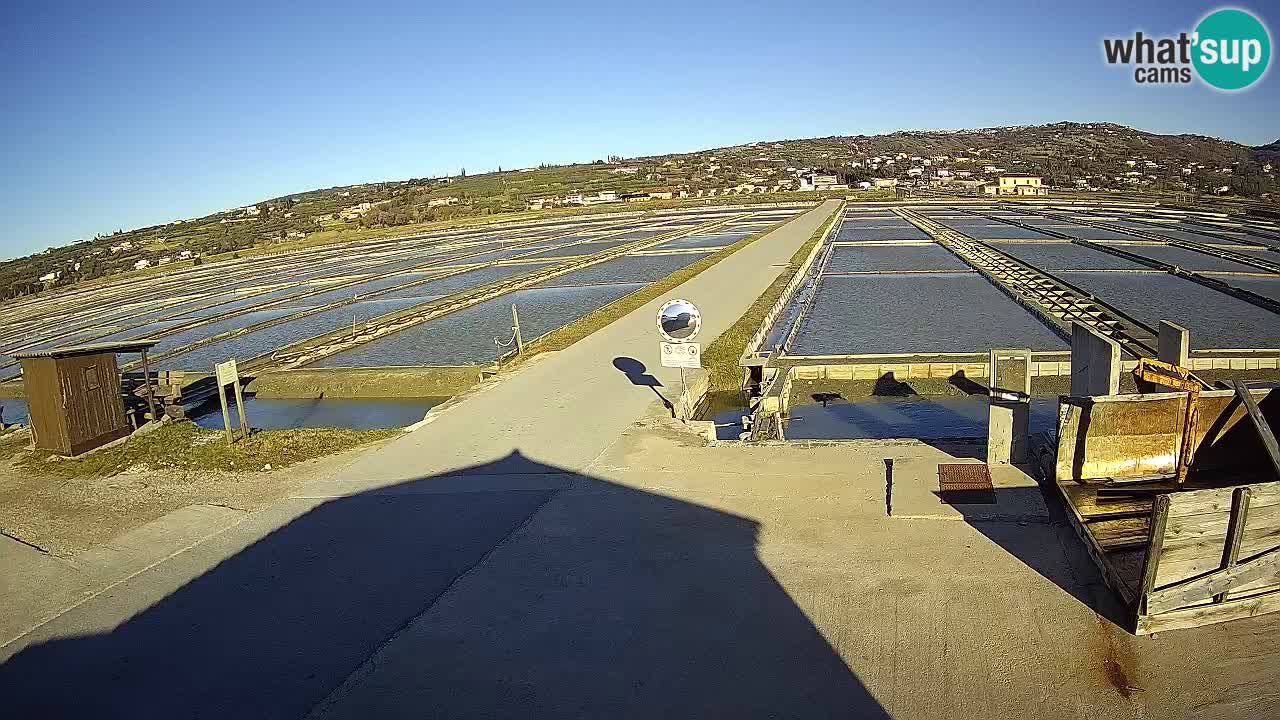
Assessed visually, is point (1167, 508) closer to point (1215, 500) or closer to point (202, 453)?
point (1215, 500)

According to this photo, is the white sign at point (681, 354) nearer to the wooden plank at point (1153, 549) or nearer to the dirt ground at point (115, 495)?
the dirt ground at point (115, 495)

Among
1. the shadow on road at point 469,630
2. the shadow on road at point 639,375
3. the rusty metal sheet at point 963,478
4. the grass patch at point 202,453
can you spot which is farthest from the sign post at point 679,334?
the rusty metal sheet at point 963,478

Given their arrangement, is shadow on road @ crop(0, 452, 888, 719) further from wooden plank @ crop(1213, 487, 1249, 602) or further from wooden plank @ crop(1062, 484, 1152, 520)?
wooden plank @ crop(1062, 484, 1152, 520)

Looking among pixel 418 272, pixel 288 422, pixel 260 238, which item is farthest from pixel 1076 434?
pixel 260 238

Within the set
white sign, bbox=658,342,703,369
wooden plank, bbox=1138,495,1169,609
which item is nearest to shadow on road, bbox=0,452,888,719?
wooden plank, bbox=1138,495,1169,609

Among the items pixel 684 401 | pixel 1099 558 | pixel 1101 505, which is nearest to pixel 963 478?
pixel 1101 505
